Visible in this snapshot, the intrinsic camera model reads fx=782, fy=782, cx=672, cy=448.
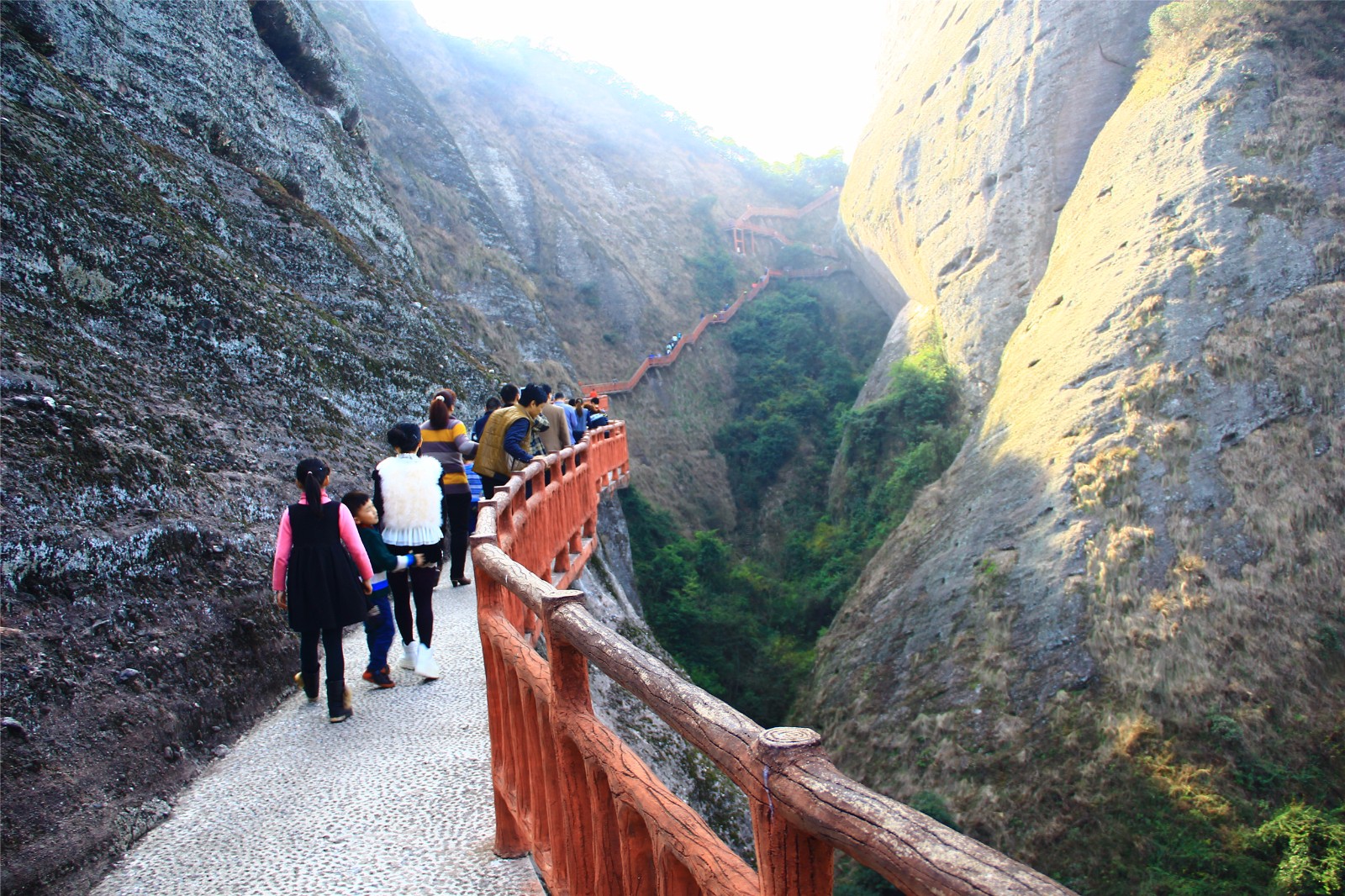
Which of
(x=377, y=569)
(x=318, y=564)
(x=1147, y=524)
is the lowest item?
(x=1147, y=524)

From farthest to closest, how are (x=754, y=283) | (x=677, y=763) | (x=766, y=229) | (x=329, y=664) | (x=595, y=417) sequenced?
(x=766, y=229) → (x=754, y=283) → (x=595, y=417) → (x=677, y=763) → (x=329, y=664)

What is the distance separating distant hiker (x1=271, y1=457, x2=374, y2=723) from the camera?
447 cm

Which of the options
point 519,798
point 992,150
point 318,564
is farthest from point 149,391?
point 992,150

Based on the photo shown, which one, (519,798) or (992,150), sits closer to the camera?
(519,798)

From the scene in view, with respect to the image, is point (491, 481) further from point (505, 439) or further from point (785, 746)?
point (785, 746)

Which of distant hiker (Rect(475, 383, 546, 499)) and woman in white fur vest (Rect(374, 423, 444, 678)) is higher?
distant hiker (Rect(475, 383, 546, 499))

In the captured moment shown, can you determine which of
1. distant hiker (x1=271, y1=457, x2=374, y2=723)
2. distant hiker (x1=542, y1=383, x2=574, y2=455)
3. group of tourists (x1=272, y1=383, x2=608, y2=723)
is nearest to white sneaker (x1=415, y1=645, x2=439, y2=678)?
group of tourists (x1=272, y1=383, x2=608, y2=723)

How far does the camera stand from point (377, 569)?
16.9 ft

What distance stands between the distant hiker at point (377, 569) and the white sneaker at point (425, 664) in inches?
7.8

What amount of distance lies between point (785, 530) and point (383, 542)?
24.3 meters

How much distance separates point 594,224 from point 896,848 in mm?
40606

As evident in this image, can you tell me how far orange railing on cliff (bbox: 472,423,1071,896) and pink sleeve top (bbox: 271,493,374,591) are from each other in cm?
102

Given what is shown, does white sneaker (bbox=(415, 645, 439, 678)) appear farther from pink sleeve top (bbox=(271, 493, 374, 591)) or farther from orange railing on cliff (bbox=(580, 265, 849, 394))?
orange railing on cliff (bbox=(580, 265, 849, 394))

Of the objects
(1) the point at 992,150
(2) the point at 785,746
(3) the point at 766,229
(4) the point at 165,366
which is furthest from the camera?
(3) the point at 766,229
